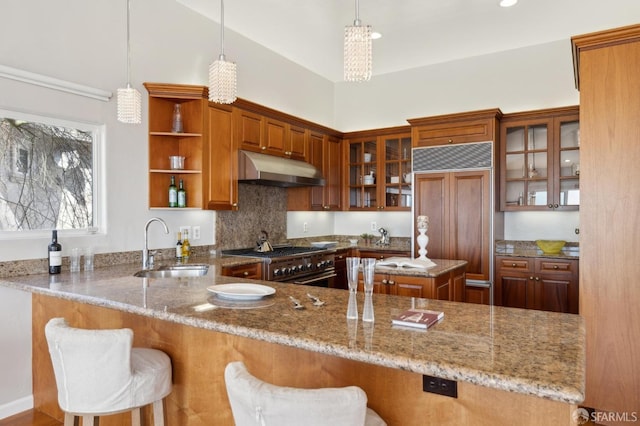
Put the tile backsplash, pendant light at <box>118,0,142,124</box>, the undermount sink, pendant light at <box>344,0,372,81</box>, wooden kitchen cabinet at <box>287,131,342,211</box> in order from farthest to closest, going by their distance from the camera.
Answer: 1. wooden kitchen cabinet at <box>287,131,342,211</box>
2. the tile backsplash
3. the undermount sink
4. pendant light at <box>118,0,142,124</box>
5. pendant light at <box>344,0,372,81</box>

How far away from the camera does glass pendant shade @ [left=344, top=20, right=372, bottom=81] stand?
187 cm

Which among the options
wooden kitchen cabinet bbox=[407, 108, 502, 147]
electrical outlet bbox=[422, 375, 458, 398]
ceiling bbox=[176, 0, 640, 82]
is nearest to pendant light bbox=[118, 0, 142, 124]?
ceiling bbox=[176, 0, 640, 82]

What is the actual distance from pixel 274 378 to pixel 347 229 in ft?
14.3

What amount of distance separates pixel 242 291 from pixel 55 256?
1.53 meters

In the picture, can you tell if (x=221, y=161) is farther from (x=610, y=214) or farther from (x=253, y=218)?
(x=610, y=214)

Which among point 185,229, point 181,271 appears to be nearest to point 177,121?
point 185,229

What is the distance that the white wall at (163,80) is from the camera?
8.68 ft

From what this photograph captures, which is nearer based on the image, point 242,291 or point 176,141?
point 242,291

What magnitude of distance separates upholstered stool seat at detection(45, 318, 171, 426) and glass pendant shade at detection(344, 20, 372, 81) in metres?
1.49

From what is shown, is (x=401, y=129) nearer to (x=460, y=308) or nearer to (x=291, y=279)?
(x=291, y=279)

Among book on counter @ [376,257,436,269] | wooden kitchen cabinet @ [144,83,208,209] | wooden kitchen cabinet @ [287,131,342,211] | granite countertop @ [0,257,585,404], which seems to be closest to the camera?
granite countertop @ [0,257,585,404]

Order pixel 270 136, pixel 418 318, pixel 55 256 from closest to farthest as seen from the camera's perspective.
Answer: pixel 418 318 < pixel 55 256 < pixel 270 136

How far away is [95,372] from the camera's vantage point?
5.03 ft

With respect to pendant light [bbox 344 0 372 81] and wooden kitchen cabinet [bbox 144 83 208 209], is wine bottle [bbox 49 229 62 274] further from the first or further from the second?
pendant light [bbox 344 0 372 81]
